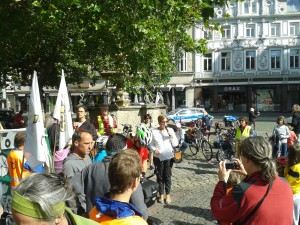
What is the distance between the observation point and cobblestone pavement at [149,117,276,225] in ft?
23.6

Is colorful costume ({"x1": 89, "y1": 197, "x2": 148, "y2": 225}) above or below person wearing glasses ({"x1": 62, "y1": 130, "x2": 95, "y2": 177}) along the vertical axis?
below

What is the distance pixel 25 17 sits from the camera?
12.6 m

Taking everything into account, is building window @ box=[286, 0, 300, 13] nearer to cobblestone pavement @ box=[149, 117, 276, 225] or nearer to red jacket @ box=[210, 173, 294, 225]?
cobblestone pavement @ box=[149, 117, 276, 225]

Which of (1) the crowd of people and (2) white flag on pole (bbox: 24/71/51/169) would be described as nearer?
(1) the crowd of people

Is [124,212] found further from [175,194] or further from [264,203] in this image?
[175,194]

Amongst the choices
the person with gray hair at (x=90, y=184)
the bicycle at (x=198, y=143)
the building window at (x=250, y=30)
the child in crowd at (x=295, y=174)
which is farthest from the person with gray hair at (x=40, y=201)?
the building window at (x=250, y=30)

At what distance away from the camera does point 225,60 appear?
46812 mm

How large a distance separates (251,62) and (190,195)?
39.4 metres

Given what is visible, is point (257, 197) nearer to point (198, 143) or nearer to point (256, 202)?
point (256, 202)

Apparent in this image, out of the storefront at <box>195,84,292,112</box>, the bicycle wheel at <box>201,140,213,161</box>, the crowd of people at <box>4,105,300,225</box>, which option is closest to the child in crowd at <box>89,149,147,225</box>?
the crowd of people at <box>4,105,300,225</box>

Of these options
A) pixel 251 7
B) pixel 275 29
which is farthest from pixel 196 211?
pixel 251 7

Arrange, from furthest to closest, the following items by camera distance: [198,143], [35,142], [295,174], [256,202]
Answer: [198,143], [295,174], [35,142], [256,202]

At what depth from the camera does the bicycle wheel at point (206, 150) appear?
1319cm

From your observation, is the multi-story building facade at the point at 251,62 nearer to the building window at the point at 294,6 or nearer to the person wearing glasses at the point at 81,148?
the building window at the point at 294,6
